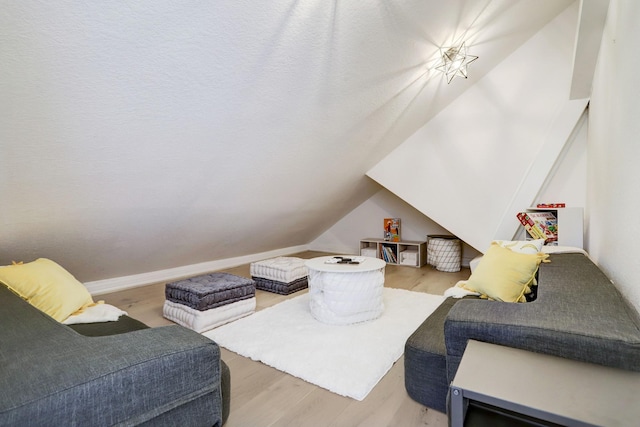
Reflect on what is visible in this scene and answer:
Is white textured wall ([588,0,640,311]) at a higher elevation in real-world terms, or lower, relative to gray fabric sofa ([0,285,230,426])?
higher

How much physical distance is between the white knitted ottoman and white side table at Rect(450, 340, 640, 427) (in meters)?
2.70

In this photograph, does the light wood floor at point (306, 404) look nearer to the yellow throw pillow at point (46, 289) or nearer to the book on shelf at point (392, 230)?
the yellow throw pillow at point (46, 289)

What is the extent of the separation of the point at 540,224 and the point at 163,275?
14.5ft

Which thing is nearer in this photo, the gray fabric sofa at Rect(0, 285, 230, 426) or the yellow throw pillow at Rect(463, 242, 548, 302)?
the gray fabric sofa at Rect(0, 285, 230, 426)

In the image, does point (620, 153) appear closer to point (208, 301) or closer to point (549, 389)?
point (549, 389)

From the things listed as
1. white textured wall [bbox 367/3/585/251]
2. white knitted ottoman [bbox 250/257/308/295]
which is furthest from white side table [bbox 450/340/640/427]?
white textured wall [bbox 367/3/585/251]

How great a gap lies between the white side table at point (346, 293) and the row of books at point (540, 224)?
1.82m

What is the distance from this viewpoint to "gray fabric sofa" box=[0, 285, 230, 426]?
2.46 feet

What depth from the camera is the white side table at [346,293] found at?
256cm

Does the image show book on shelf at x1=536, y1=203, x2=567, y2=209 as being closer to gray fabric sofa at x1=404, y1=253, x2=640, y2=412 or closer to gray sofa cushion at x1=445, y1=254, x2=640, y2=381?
gray fabric sofa at x1=404, y1=253, x2=640, y2=412

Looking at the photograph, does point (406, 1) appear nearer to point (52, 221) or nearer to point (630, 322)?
point (630, 322)

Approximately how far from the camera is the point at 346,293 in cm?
256

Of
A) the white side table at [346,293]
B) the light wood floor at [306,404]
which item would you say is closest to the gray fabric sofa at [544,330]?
the light wood floor at [306,404]

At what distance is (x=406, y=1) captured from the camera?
87.7 inches
